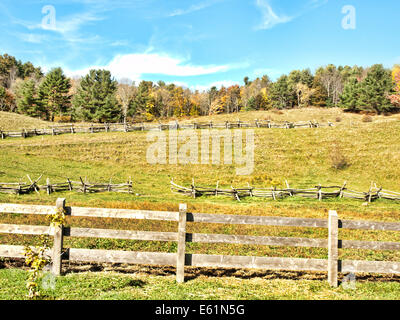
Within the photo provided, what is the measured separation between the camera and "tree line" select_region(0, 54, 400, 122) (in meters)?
69.2

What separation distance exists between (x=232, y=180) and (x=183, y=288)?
28007mm

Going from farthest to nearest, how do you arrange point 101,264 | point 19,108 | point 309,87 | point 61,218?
point 309,87 → point 19,108 → point 101,264 → point 61,218

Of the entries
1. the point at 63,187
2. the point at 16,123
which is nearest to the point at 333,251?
the point at 63,187

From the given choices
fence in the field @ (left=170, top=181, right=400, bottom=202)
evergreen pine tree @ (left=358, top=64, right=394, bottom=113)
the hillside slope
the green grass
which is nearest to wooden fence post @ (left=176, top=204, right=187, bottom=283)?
the green grass

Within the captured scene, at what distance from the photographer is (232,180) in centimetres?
3350

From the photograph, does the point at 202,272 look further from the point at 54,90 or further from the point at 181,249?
the point at 54,90

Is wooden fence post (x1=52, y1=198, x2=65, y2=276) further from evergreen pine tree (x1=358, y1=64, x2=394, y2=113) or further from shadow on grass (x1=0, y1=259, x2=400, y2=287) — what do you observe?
evergreen pine tree (x1=358, y1=64, x2=394, y2=113)

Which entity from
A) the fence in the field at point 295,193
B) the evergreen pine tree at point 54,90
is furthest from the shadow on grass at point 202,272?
the evergreen pine tree at point 54,90

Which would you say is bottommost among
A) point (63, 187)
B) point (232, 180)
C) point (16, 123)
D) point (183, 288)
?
point (232, 180)

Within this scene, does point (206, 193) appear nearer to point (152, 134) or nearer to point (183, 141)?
point (183, 141)

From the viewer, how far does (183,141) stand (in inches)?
1777

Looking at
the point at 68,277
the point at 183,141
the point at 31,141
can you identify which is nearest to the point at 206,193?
the point at 183,141

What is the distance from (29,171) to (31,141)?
15.1 metres

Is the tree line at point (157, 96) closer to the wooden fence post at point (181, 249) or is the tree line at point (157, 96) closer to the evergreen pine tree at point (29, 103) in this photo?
the evergreen pine tree at point (29, 103)
